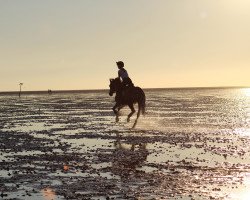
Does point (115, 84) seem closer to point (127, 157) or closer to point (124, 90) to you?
point (124, 90)

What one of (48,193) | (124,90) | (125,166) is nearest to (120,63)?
(124,90)

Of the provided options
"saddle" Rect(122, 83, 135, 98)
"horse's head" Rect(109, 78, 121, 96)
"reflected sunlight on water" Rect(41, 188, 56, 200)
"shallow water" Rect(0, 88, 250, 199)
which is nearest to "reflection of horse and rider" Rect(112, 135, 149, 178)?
"shallow water" Rect(0, 88, 250, 199)

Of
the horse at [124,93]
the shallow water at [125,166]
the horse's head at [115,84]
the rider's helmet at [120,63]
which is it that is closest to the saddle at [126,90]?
the horse at [124,93]

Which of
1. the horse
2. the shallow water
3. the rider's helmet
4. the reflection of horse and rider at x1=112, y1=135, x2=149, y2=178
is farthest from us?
the horse

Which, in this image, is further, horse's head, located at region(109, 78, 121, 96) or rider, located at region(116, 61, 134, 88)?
horse's head, located at region(109, 78, 121, 96)

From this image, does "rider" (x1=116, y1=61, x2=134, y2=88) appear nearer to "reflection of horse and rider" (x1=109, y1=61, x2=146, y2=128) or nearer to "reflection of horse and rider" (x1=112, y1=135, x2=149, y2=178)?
"reflection of horse and rider" (x1=109, y1=61, x2=146, y2=128)

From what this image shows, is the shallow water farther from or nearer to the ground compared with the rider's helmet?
nearer to the ground

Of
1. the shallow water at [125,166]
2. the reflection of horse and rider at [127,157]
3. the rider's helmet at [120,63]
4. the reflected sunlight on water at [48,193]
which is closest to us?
the reflected sunlight on water at [48,193]

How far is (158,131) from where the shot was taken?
98.4 feet

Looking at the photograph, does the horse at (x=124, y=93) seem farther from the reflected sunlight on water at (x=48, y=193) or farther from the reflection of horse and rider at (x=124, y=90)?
the reflected sunlight on water at (x=48, y=193)

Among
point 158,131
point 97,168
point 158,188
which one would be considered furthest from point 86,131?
point 158,188

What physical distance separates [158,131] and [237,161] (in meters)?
12.8

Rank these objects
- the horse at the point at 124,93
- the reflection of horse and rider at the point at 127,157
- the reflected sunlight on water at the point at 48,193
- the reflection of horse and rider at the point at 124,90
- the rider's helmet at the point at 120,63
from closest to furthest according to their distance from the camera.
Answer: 1. the reflected sunlight on water at the point at 48,193
2. the reflection of horse and rider at the point at 127,157
3. the rider's helmet at the point at 120,63
4. the reflection of horse and rider at the point at 124,90
5. the horse at the point at 124,93

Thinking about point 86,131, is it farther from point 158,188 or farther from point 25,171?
point 158,188
